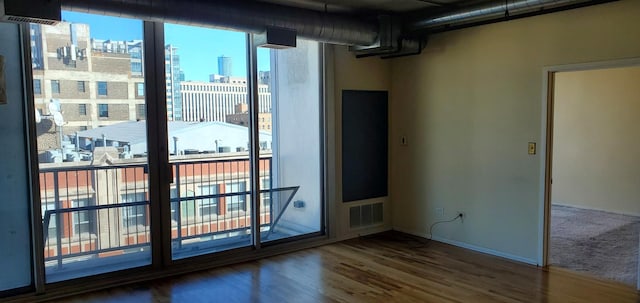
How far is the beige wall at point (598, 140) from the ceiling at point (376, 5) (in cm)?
361

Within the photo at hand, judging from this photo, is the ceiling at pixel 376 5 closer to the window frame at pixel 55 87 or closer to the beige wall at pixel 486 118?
the beige wall at pixel 486 118

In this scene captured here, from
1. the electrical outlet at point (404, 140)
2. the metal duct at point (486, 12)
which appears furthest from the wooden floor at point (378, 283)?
the metal duct at point (486, 12)

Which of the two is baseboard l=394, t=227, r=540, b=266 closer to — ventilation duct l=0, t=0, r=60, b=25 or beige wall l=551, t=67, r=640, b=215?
beige wall l=551, t=67, r=640, b=215

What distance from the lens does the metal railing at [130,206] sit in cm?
394

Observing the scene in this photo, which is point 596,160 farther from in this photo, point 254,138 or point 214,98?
point 214,98

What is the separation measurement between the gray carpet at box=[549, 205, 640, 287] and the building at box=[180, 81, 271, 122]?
3515 millimetres

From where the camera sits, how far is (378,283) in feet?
13.6

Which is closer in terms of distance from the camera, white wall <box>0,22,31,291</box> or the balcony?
white wall <box>0,22,31,291</box>

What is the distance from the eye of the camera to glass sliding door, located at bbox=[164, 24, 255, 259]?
14.6ft

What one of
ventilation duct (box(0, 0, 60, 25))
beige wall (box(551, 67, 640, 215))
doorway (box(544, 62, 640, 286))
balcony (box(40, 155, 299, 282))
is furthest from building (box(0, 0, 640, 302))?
beige wall (box(551, 67, 640, 215))

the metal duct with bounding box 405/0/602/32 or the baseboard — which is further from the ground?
the metal duct with bounding box 405/0/602/32

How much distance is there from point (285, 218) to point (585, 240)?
344 centimetres

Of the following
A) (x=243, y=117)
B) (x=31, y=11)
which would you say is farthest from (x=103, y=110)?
(x=243, y=117)

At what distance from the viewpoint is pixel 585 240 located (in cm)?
541
